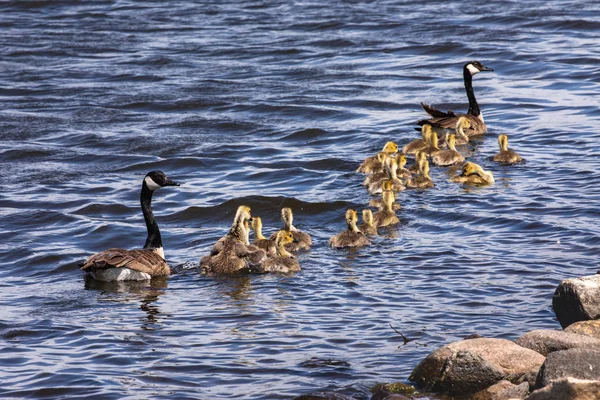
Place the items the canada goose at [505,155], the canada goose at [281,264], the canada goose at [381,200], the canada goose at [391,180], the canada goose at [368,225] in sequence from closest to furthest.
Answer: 1. the canada goose at [281,264]
2. the canada goose at [368,225]
3. the canada goose at [381,200]
4. the canada goose at [391,180]
5. the canada goose at [505,155]

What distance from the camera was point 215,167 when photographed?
17.5 meters

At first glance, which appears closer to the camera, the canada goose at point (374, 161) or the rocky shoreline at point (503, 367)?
the rocky shoreline at point (503, 367)

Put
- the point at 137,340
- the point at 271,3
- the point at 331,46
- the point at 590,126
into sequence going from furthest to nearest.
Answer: the point at 271,3, the point at 331,46, the point at 590,126, the point at 137,340

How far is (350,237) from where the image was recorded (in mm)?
12914

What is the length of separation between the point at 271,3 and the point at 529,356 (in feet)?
88.3

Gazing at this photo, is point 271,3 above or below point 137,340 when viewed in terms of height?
above

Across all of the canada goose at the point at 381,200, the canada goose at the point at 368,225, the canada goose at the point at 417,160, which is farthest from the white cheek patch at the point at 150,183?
the canada goose at the point at 417,160

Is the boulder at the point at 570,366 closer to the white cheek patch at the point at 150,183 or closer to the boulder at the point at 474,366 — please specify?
the boulder at the point at 474,366

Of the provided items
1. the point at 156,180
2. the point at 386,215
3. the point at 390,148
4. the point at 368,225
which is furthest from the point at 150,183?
the point at 390,148

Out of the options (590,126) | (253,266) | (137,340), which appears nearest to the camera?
(137,340)

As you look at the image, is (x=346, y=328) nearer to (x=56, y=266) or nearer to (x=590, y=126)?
(x=56, y=266)

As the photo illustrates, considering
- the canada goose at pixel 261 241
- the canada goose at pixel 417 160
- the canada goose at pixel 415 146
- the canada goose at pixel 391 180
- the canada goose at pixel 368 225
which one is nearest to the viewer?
the canada goose at pixel 261 241

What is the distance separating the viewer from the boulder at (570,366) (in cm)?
752

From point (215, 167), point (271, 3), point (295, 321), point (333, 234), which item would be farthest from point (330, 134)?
point (271, 3)
